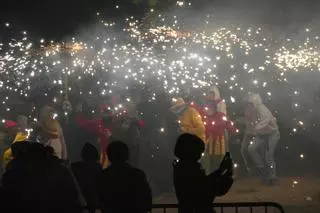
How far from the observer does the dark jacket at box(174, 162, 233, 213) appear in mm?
4344

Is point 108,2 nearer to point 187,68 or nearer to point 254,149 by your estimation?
point 187,68

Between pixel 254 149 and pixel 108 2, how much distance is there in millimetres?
7923

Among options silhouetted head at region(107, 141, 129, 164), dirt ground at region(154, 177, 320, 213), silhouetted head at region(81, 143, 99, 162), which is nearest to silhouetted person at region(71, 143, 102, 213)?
silhouetted head at region(81, 143, 99, 162)

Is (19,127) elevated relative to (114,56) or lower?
lower

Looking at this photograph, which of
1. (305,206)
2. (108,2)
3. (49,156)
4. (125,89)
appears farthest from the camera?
(108,2)

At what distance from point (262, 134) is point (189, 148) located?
8063 mm

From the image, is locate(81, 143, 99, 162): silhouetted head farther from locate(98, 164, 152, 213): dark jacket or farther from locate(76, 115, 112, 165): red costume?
locate(76, 115, 112, 165): red costume

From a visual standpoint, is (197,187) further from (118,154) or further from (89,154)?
(89,154)

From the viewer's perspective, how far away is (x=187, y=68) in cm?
1363

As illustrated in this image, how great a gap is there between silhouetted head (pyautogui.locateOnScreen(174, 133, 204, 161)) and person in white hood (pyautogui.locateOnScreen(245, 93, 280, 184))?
7.84 meters

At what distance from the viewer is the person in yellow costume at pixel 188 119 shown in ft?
37.0

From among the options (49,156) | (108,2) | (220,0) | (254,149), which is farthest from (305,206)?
(108,2)

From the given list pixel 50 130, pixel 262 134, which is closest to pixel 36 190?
pixel 50 130

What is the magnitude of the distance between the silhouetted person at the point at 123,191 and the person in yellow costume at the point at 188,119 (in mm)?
6307
